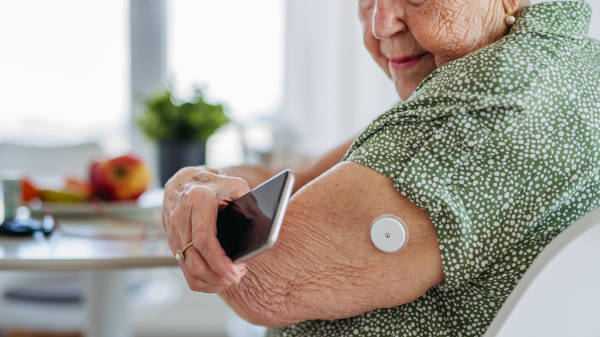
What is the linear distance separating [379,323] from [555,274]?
254 millimetres

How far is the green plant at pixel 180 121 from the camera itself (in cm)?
176

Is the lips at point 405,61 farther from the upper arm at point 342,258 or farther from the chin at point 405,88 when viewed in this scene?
the upper arm at point 342,258

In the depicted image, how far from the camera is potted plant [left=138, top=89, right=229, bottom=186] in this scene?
5.69ft

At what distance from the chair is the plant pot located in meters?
1.34

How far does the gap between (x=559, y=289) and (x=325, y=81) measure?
6.52 ft

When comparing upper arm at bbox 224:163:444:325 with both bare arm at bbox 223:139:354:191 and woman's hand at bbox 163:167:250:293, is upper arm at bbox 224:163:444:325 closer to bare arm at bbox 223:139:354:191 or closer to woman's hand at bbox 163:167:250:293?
woman's hand at bbox 163:167:250:293

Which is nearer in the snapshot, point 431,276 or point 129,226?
point 431,276

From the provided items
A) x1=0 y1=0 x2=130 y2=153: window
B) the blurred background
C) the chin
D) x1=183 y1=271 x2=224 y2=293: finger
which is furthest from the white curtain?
x1=183 y1=271 x2=224 y2=293: finger

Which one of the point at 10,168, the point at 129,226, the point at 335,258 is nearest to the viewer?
the point at 335,258

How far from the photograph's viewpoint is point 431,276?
625mm

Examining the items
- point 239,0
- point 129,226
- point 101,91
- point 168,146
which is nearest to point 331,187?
point 129,226

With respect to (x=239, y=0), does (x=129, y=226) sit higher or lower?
lower

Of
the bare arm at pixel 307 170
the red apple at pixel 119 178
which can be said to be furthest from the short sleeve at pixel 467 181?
the red apple at pixel 119 178

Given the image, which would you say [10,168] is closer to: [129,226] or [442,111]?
[129,226]
